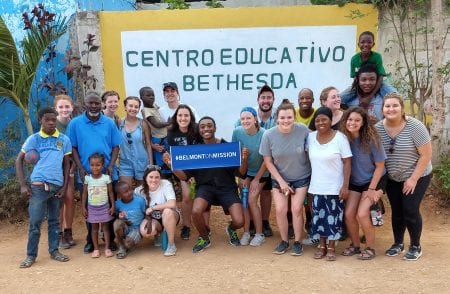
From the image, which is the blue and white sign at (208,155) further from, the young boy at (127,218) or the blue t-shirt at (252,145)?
the young boy at (127,218)

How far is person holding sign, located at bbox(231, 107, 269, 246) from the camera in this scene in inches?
187

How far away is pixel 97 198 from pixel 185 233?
1.06m

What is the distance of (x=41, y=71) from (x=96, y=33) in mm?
929

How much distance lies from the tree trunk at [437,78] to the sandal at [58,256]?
187 inches

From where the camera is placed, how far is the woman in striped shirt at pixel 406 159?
13.4 ft

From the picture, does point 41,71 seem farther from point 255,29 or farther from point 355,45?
point 355,45

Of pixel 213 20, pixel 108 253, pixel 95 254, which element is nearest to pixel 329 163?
pixel 108 253

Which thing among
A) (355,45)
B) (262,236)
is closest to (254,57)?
(355,45)

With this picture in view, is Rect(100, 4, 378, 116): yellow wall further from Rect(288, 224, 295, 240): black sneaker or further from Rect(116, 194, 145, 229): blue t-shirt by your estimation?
Result: Rect(288, 224, 295, 240): black sneaker

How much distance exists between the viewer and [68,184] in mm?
4789

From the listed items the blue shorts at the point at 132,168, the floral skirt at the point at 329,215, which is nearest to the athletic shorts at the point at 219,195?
the blue shorts at the point at 132,168

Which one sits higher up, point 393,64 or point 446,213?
point 393,64

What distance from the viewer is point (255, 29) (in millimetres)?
6414

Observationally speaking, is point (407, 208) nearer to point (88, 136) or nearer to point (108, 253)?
point (108, 253)
